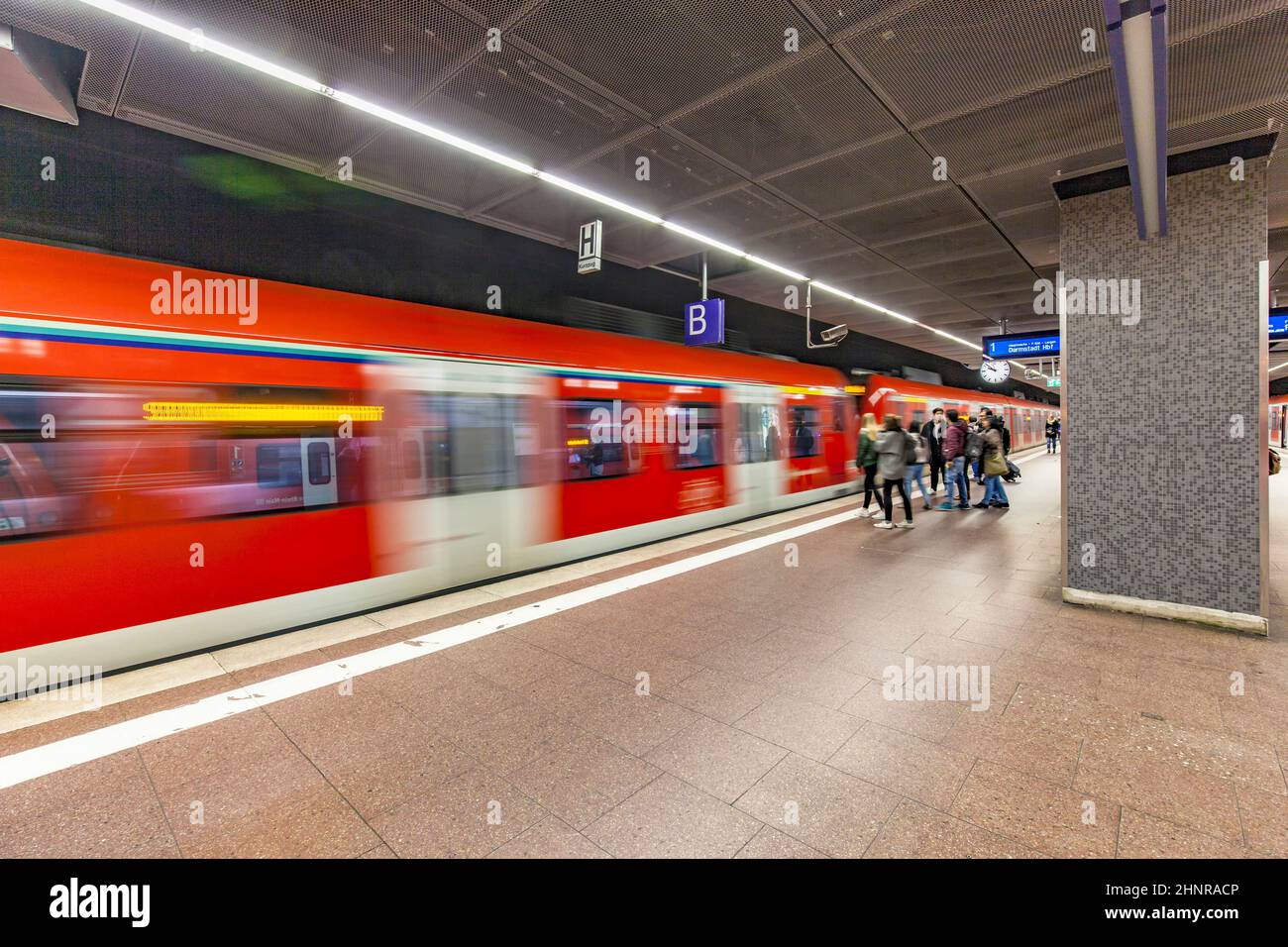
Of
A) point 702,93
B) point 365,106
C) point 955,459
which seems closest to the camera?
point 702,93

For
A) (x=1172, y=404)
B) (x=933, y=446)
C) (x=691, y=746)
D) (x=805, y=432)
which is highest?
(x=805, y=432)

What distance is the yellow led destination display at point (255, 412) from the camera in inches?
140

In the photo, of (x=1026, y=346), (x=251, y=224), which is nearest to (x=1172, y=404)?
(x=1026, y=346)

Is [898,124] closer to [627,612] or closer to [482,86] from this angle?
[482,86]

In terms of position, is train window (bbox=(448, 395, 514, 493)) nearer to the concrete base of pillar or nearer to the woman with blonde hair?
the concrete base of pillar

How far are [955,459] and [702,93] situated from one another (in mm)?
7565

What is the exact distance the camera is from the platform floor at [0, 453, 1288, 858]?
2.08 meters

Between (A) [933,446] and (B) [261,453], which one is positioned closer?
(B) [261,453]

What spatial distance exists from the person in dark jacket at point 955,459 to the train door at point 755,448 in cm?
271

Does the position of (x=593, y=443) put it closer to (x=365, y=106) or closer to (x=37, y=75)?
(x=365, y=106)

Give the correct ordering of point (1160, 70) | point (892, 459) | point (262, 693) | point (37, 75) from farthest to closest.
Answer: point (892, 459)
point (37, 75)
point (262, 693)
point (1160, 70)

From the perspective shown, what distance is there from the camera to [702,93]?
158 inches

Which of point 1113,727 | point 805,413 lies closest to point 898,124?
point 1113,727

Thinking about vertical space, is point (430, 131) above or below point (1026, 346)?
above
